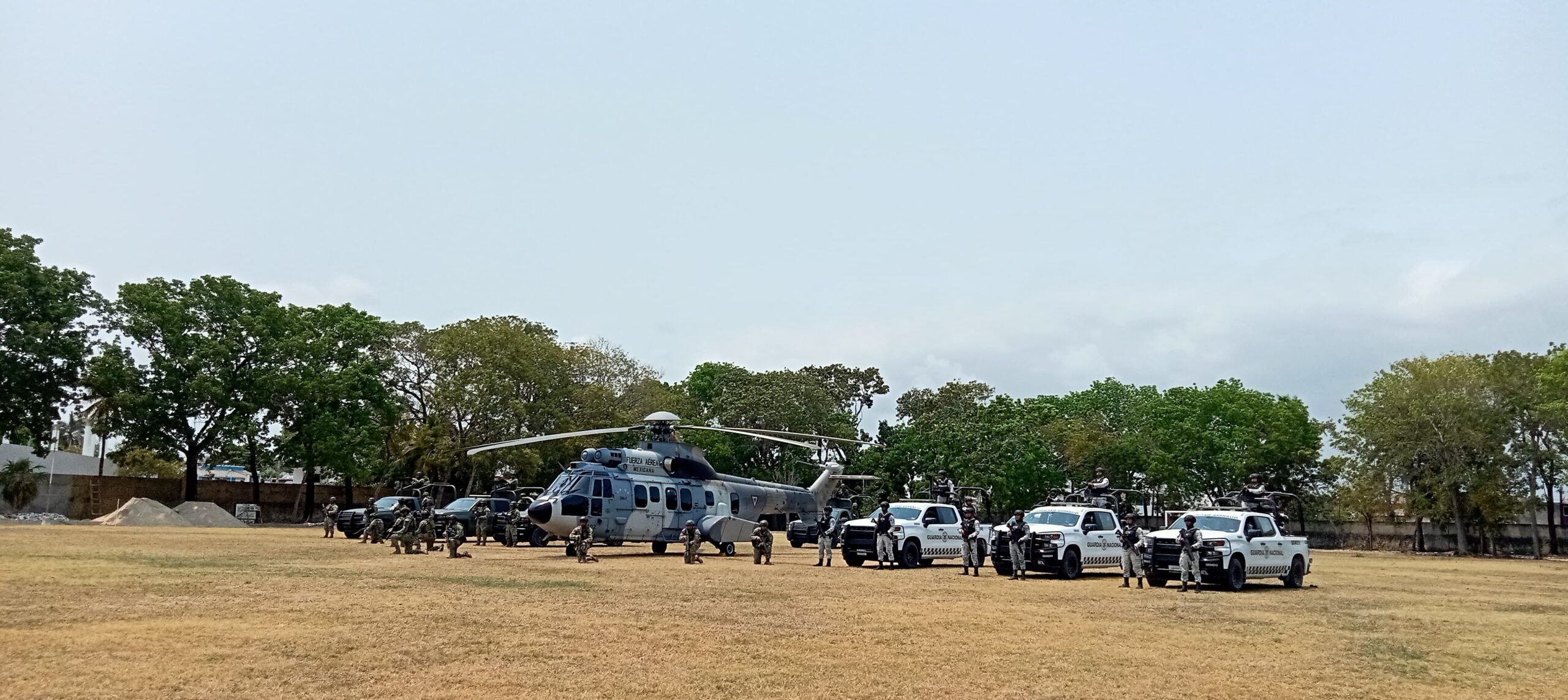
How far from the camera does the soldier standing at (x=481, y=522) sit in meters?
32.0

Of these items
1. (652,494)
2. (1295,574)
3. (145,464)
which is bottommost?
(1295,574)

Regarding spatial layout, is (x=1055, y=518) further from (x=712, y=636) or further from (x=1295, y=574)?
(x=712, y=636)

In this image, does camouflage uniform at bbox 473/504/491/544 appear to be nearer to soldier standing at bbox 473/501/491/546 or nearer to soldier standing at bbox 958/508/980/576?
soldier standing at bbox 473/501/491/546

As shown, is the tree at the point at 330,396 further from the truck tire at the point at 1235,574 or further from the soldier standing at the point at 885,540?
the truck tire at the point at 1235,574

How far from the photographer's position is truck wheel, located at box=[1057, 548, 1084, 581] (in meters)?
22.9

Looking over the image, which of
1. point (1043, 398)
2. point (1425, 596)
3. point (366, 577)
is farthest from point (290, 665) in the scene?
point (1043, 398)

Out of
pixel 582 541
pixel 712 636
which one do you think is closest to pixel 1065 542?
pixel 582 541

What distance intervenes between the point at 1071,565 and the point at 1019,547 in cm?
121

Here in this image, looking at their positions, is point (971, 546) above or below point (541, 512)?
below

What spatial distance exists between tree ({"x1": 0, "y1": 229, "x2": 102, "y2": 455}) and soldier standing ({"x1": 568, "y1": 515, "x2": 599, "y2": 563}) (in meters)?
31.5

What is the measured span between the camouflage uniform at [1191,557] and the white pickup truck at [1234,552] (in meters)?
0.13

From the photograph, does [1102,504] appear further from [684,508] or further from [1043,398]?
[1043,398]

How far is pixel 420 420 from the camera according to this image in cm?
5556

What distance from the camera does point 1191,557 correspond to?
794 inches
